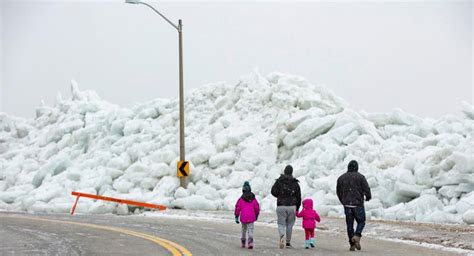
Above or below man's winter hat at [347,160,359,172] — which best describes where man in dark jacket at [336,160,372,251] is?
below

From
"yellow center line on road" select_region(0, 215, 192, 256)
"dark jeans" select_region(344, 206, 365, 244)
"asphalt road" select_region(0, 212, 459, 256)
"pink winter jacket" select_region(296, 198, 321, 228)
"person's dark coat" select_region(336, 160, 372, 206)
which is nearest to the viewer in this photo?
"yellow center line on road" select_region(0, 215, 192, 256)

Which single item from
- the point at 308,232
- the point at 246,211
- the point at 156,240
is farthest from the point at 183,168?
the point at 308,232

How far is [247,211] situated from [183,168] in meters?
12.9

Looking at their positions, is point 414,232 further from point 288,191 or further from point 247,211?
point 247,211

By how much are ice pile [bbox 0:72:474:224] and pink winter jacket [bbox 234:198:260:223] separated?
6.52 m

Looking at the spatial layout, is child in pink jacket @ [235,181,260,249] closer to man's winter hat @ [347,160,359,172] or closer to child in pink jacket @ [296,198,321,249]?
child in pink jacket @ [296,198,321,249]

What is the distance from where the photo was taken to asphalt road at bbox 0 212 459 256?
1272cm

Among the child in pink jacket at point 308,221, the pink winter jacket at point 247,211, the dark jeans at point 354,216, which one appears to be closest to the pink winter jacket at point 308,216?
the child in pink jacket at point 308,221

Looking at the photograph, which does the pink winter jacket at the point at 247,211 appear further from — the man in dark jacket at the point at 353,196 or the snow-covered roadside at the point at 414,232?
the snow-covered roadside at the point at 414,232

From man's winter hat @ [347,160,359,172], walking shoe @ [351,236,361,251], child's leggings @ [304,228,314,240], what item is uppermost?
man's winter hat @ [347,160,359,172]

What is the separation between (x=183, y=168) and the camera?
86.3 ft

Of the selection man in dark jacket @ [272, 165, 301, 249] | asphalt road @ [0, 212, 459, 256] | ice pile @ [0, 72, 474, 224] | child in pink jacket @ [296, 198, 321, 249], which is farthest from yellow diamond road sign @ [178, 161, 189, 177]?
child in pink jacket @ [296, 198, 321, 249]

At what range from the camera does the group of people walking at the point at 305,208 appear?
43.5ft

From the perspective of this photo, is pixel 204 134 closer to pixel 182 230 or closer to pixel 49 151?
pixel 49 151
